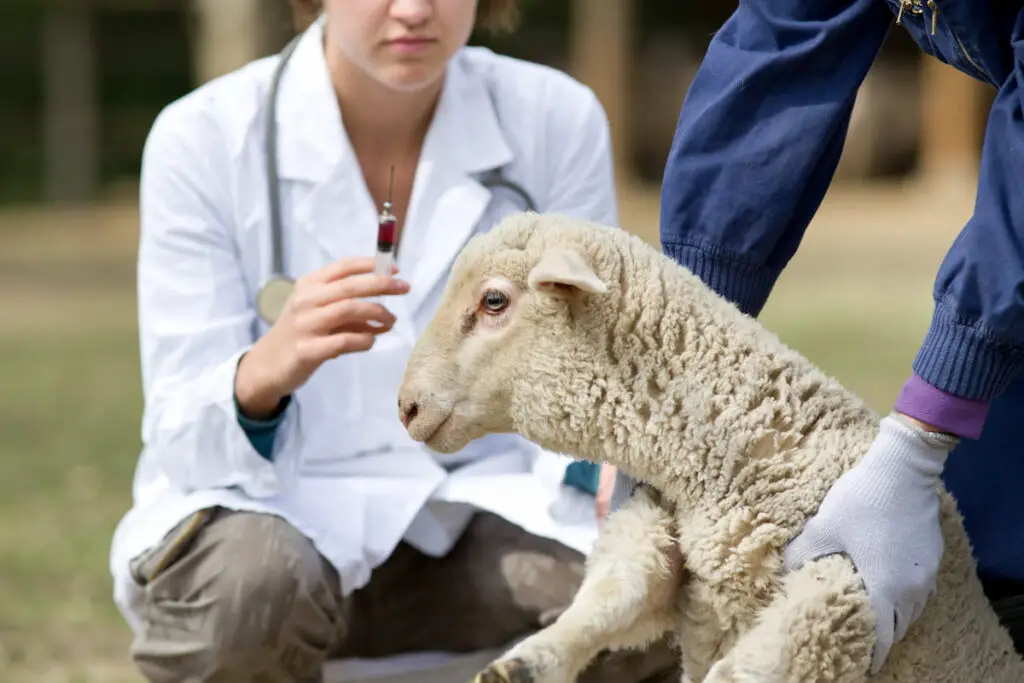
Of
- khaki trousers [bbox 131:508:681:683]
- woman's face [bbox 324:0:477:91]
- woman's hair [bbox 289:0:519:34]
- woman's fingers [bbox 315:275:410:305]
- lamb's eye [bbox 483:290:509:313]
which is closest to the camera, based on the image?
lamb's eye [bbox 483:290:509:313]

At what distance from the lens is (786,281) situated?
35.8 feet

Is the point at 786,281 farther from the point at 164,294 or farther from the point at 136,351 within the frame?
the point at 164,294

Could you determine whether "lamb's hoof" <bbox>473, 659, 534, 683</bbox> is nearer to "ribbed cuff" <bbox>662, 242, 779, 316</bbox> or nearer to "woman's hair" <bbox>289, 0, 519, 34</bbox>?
"ribbed cuff" <bbox>662, 242, 779, 316</bbox>

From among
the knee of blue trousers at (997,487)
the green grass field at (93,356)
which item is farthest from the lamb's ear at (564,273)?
the green grass field at (93,356)

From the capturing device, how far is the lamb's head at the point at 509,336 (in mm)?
2018

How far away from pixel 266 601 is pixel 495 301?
801 mm

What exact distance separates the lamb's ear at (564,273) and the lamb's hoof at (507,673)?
17.7 inches

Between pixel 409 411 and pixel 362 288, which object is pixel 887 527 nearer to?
pixel 409 411

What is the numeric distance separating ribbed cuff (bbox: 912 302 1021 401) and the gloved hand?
7 centimetres

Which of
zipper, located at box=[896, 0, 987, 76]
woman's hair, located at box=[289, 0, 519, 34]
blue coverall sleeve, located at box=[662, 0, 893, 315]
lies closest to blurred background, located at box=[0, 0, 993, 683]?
woman's hair, located at box=[289, 0, 519, 34]

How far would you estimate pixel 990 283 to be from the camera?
6.32 feet

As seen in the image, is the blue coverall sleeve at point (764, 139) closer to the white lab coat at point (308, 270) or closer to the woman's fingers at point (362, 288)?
the woman's fingers at point (362, 288)

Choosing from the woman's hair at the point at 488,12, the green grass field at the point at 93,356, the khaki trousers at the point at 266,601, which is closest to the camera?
the khaki trousers at the point at 266,601

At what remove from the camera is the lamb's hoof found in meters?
1.80
